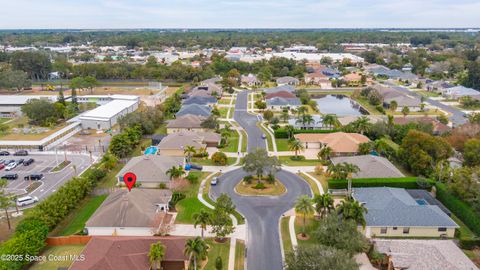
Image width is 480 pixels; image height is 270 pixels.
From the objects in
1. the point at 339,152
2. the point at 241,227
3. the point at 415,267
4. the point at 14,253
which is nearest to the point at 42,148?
the point at 14,253

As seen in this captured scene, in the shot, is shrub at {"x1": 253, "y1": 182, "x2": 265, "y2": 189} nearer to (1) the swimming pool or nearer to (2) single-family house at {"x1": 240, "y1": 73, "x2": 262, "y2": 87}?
(1) the swimming pool

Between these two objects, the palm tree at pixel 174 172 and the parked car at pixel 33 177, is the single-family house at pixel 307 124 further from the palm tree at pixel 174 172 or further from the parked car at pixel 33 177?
the parked car at pixel 33 177

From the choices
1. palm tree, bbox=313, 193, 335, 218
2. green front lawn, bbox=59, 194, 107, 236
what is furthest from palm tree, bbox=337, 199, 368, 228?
green front lawn, bbox=59, 194, 107, 236

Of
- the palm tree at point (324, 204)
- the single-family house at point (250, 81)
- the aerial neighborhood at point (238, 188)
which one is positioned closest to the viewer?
the aerial neighborhood at point (238, 188)

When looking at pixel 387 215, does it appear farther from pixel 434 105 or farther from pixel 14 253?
pixel 434 105

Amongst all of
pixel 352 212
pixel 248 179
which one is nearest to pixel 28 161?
pixel 248 179

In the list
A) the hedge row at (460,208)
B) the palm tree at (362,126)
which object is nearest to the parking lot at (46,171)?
the palm tree at (362,126)

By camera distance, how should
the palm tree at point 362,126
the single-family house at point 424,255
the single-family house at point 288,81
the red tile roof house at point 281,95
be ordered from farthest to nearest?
the single-family house at point 288,81
the red tile roof house at point 281,95
the palm tree at point 362,126
the single-family house at point 424,255
